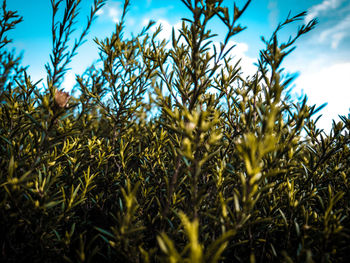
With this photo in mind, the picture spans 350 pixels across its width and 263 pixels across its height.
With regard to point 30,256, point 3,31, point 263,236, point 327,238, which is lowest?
point 263,236

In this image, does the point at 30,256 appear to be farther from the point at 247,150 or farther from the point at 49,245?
the point at 247,150

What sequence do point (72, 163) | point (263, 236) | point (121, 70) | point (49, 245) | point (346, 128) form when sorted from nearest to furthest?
point (49, 245), point (263, 236), point (72, 163), point (346, 128), point (121, 70)

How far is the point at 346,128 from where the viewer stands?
6.34 feet

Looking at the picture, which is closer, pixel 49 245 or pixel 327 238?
pixel 327 238

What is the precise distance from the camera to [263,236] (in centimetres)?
151

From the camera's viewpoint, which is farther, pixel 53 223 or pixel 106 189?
pixel 106 189

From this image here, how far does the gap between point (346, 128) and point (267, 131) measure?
1717 mm

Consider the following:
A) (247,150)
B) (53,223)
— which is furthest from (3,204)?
(247,150)

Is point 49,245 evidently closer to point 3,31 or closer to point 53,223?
point 53,223

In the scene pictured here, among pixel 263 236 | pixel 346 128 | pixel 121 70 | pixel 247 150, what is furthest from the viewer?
pixel 121 70

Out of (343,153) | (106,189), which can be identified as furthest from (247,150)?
(343,153)

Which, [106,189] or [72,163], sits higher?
[72,163]

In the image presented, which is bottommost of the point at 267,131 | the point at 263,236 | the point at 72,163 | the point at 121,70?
the point at 263,236

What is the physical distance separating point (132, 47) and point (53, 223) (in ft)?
7.88
